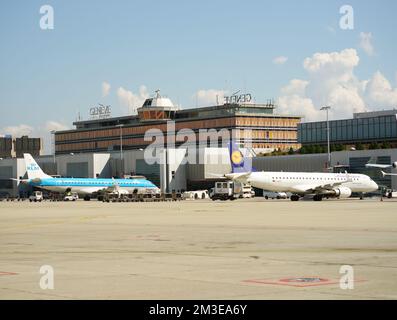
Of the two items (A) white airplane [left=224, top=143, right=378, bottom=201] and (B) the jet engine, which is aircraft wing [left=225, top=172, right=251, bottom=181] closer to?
(A) white airplane [left=224, top=143, right=378, bottom=201]

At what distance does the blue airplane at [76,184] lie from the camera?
5482 inches

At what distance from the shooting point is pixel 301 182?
115 meters

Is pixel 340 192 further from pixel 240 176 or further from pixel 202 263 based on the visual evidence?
pixel 202 263

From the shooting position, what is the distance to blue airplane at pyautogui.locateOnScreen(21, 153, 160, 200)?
139 meters

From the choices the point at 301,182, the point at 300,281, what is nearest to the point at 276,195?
the point at 301,182

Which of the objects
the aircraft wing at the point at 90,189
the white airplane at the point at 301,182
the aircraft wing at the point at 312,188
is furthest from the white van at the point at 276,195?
the aircraft wing at the point at 90,189

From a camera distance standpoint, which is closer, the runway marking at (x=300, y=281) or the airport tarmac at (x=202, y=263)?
the airport tarmac at (x=202, y=263)

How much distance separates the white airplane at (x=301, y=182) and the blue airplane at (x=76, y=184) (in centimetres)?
3115

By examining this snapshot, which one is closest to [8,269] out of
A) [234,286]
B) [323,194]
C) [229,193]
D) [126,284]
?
[126,284]

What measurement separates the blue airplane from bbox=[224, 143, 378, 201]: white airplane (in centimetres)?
3115

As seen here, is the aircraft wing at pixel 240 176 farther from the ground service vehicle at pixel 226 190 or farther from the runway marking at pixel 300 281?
the runway marking at pixel 300 281

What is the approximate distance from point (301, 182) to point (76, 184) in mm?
46515
